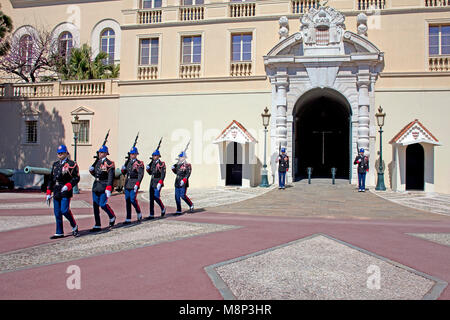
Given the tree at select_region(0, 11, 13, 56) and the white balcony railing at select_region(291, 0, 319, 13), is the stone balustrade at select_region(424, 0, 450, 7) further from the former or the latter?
the tree at select_region(0, 11, 13, 56)

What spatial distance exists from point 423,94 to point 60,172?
716 inches

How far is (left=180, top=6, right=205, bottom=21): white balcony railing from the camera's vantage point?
2191cm

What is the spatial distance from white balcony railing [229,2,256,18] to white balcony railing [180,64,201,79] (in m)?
3.62

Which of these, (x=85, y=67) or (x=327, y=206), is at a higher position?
(x=85, y=67)

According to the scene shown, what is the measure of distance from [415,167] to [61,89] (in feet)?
69.1

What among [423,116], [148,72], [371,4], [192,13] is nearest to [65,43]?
[148,72]

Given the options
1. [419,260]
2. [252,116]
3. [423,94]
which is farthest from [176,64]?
[419,260]

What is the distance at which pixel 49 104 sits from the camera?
2344 centimetres

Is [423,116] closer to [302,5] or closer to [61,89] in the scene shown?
[302,5]

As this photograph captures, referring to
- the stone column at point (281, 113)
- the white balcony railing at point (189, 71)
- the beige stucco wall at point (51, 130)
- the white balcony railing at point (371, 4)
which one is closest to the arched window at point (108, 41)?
the beige stucco wall at point (51, 130)

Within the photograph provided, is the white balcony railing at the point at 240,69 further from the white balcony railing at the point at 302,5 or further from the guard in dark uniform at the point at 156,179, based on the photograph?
the guard in dark uniform at the point at 156,179

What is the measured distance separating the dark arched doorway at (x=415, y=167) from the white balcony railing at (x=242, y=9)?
37.4ft

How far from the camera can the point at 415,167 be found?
61.6 feet
